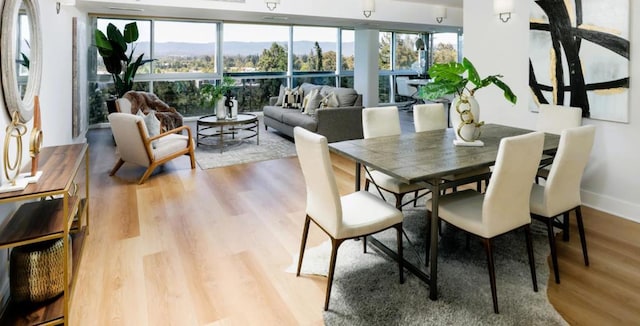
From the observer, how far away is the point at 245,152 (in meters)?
5.91

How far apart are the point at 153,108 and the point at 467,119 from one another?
17.5ft

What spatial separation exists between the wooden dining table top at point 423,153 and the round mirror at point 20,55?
192 cm

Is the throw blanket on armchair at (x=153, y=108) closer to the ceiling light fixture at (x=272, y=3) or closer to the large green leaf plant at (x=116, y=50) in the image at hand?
the large green leaf plant at (x=116, y=50)

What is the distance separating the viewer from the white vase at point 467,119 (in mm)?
2748

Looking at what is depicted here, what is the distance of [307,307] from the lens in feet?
7.00

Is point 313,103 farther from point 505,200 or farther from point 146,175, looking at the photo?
point 505,200

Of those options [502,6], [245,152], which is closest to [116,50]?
[245,152]

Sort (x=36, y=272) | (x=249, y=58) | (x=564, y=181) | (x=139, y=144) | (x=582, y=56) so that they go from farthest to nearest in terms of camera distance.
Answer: (x=249, y=58), (x=139, y=144), (x=582, y=56), (x=564, y=181), (x=36, y=272)

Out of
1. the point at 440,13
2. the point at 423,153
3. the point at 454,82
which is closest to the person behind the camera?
the point at 423,153

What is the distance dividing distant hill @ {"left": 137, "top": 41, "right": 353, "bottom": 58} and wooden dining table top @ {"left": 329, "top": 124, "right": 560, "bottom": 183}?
23.5 feet

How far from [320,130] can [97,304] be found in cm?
408

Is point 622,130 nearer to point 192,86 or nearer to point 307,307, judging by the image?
point 307,307

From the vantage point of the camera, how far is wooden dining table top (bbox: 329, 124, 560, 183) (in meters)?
2.18

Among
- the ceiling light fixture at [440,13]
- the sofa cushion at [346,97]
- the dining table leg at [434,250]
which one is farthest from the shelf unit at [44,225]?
the ceiling light fixture at [440,13]
